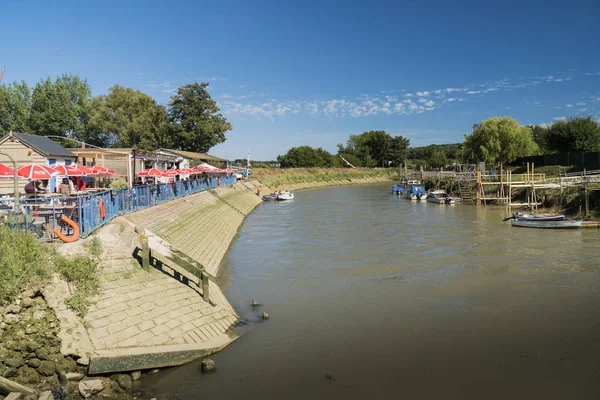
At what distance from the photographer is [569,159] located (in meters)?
55.4

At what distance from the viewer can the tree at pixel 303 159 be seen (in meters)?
110

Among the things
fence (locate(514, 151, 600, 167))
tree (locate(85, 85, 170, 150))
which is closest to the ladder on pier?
fence (locate(514, 151, 600, 167))

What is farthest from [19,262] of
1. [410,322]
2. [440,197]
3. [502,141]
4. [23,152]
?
[502,141]

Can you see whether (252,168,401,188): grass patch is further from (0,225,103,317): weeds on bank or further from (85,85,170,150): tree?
(0,225,103,317): weeds on bank

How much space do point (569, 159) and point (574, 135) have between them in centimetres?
732

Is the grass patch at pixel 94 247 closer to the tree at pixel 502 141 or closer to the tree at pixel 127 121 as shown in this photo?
the tree at pixel 127 121

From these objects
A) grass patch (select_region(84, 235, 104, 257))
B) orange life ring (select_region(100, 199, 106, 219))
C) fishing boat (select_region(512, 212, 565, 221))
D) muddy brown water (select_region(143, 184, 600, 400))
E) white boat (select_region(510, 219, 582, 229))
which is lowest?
muddy brown water (select_region(143, 184, 600, 400))

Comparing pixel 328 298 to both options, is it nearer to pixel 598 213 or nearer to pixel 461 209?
pixel 598 213

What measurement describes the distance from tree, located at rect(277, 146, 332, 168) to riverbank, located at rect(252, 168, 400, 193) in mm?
4919

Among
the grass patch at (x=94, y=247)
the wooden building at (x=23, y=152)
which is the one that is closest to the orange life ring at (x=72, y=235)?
the grass patch at (x=94, y=247)

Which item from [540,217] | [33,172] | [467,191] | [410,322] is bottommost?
[410,322]

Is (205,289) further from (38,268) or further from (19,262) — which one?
(19,262)

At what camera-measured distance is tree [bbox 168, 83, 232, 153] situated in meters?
61.1

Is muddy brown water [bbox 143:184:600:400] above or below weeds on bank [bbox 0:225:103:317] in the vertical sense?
below
